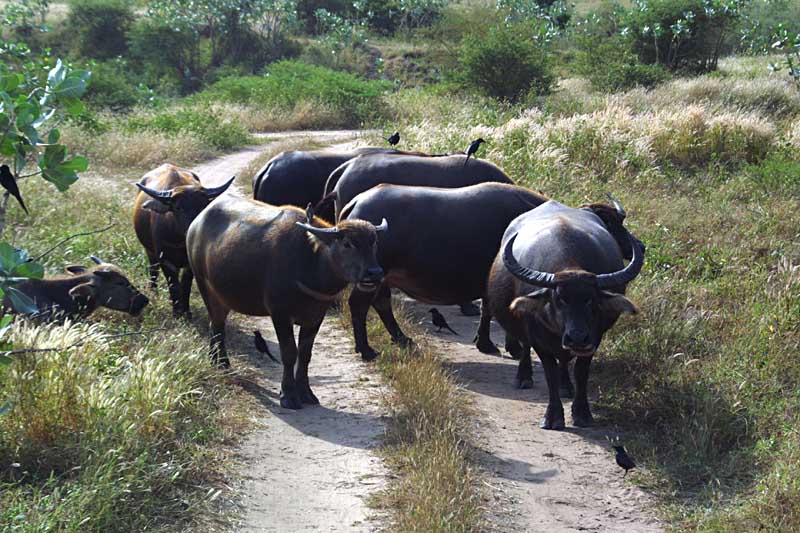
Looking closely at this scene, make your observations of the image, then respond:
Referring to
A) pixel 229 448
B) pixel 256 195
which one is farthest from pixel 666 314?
pixel 256 195

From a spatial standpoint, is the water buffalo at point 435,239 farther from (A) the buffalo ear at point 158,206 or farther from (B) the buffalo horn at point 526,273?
(A) the buffalo ear at point 158,206

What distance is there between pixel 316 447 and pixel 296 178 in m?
5.46

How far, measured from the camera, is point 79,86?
170 inches

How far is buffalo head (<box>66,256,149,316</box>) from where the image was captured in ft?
29.7

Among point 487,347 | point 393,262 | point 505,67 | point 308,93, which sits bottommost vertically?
point 308,93

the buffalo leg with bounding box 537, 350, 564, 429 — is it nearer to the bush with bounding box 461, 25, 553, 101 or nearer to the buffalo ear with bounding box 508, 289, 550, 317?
the buffalo ear with bounding box 508, 289, 550, 317

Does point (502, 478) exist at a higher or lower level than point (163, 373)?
lower

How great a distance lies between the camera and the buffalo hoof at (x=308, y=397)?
298 inches

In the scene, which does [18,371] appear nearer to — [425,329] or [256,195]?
[425,329]

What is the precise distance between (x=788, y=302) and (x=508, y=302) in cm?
260

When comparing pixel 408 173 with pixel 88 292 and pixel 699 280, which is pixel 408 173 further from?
pixel 88 292

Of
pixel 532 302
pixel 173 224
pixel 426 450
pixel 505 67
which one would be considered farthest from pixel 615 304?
pixel 505 67

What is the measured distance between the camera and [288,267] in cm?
736

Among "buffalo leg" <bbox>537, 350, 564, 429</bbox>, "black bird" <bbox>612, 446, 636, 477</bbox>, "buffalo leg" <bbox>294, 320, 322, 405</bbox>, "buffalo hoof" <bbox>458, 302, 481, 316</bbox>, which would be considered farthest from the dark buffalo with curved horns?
"black bird" <bbox>612, 446, 636, 477</bbox>
